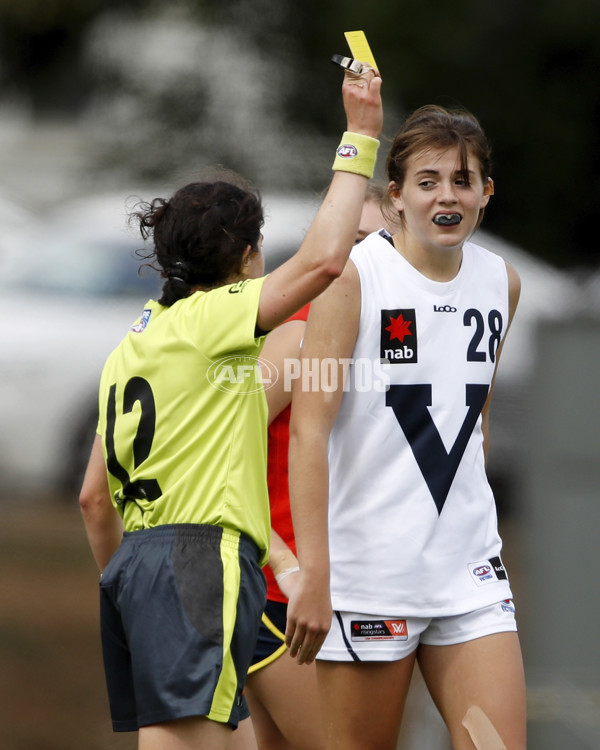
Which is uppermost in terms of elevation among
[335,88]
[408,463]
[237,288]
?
[335,88]

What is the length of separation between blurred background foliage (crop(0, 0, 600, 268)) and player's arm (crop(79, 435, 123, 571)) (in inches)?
126

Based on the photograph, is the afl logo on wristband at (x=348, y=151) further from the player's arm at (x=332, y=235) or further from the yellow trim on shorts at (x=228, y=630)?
the yellow trim on shorts at (x=228, y=630)

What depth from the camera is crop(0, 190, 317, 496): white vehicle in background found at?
5.80 m

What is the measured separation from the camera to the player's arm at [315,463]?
87.3 inches

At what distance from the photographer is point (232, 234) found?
Answer: 228cm

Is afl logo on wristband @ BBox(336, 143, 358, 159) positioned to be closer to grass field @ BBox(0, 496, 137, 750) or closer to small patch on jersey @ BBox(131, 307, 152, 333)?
small patch on jersey @ BBox(131, 307, 152, 333)

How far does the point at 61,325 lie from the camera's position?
597 cm

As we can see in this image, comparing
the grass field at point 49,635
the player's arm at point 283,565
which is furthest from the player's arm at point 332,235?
the grass field at point 49,635

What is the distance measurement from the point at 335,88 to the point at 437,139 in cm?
326

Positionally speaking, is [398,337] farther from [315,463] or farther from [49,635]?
[49,635]

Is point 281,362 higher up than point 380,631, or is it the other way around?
point 281,362

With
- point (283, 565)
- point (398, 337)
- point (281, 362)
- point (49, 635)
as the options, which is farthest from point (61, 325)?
point (398, 337)

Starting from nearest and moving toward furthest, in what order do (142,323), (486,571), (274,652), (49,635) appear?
(142,323), (486,571), (274,652), (49,635)

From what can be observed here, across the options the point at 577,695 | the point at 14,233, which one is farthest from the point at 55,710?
the point at 14,233
